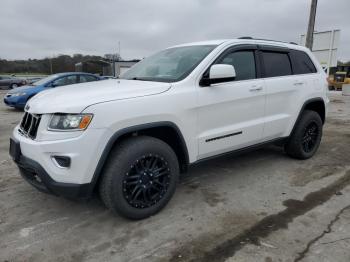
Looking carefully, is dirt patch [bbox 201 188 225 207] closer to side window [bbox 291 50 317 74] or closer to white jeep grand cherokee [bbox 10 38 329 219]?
white jeep grand cherokee [bbox 10 38 329 219]

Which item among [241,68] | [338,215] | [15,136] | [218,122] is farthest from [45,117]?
[338,215]

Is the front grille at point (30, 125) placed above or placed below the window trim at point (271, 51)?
below

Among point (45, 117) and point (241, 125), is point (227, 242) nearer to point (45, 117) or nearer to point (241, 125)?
point (241, 125)

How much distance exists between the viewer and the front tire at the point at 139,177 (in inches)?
112

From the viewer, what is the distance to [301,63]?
4797 mm

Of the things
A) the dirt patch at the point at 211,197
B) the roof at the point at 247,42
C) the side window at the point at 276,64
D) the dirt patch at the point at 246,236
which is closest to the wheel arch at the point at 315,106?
the side window at the point at 276,64

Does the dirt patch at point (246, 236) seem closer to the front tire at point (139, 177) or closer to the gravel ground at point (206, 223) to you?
the gravel ground at point (206, 223)

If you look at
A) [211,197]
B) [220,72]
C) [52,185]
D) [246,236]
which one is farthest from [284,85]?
[52,185]

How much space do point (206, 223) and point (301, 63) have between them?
305cm

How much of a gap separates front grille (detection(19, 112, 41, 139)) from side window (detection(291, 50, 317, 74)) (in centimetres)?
358

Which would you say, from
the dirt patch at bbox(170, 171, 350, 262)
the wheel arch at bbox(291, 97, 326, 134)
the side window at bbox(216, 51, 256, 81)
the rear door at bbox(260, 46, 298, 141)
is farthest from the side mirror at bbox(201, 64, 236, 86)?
the wheel arch at bbox(291, 97, 326, 134)

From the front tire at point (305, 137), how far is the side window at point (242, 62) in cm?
131

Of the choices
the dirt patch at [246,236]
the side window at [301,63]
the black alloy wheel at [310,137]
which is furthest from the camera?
the black alloy wheel at [310,137]

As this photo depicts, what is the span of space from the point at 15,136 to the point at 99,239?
53.7 inches
